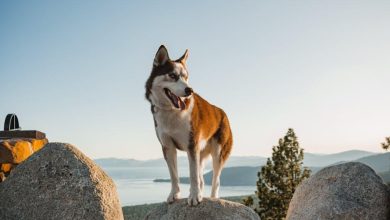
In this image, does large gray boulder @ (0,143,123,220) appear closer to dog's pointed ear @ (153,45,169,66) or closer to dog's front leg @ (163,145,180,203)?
dog's front leg @ (163,145,180,203)

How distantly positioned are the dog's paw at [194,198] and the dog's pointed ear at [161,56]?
2668 mm

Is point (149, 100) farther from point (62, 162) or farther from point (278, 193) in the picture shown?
point (278, 193)

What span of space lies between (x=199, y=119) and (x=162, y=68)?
1.40 metres

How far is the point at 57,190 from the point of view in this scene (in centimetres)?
812

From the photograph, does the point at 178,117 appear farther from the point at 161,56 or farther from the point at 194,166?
the point at 161,56

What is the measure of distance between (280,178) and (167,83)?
22950 mm

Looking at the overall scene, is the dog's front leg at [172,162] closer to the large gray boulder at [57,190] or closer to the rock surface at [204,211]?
the rock surface at [204,211]

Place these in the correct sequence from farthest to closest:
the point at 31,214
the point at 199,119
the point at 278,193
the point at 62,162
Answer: the point at 278,193 < the point at 199,119 < the point at 62,162 < the point at 31,214

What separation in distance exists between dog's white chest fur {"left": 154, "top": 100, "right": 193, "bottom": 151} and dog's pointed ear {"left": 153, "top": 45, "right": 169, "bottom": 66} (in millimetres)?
909

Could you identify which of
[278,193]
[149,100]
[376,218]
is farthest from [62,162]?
[278,193]

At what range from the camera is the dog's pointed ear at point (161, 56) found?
8305 millimetres

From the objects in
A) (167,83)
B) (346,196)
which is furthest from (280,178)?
(167,83)

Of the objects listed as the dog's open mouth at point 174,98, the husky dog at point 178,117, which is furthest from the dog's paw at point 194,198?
the dog's open mouth at point 174,98

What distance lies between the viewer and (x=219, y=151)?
10.1 m
